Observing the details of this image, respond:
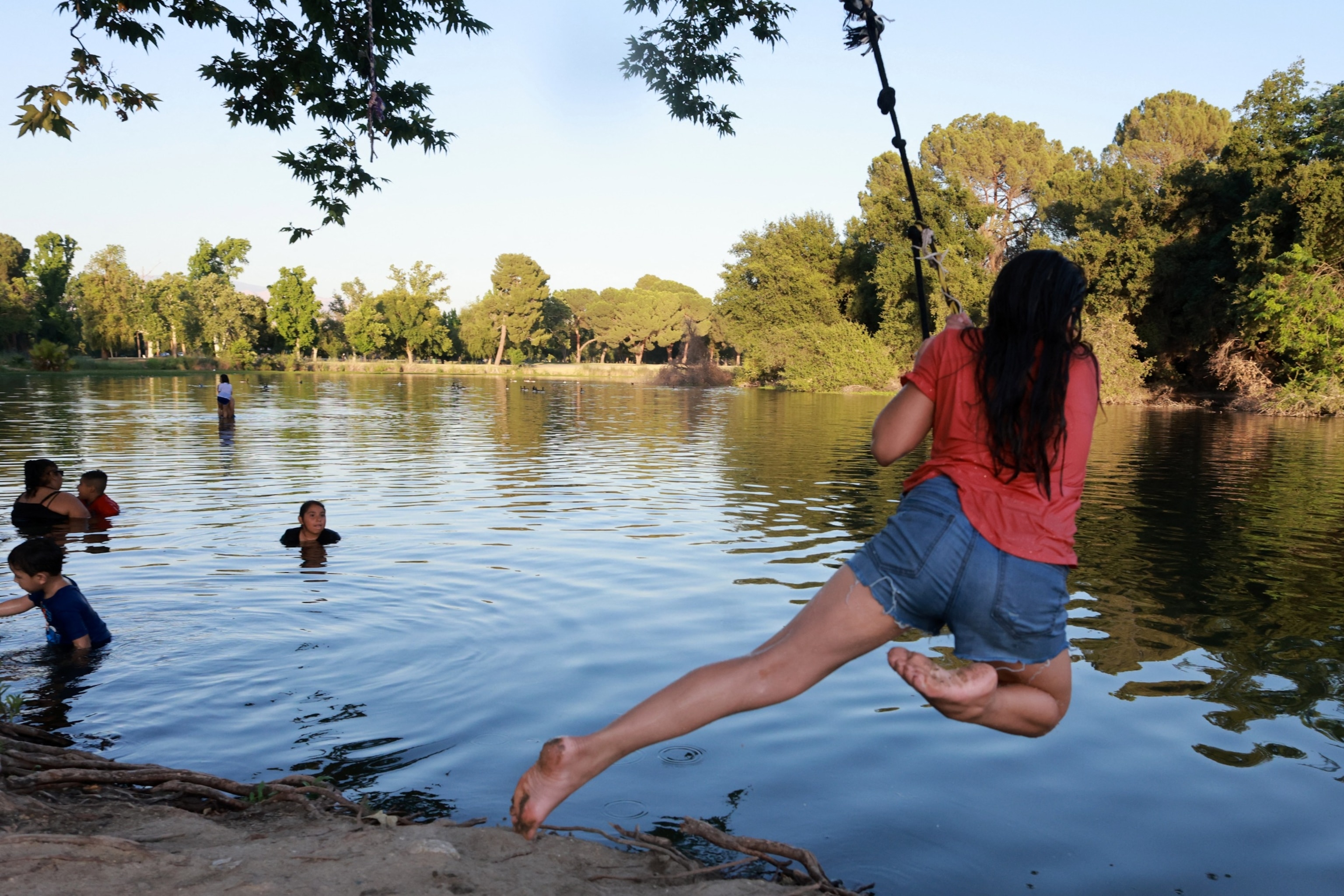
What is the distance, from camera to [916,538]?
2.77 metres

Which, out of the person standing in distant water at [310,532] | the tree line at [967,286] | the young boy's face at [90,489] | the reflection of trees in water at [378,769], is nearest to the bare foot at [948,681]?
the reflection of trees in water at [378,769]

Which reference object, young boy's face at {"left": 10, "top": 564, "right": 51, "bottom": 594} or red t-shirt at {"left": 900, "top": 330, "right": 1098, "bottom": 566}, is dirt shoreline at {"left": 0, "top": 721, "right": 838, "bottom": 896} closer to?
red t-shirt at {"left": 900, "top": 330, "right": 1098, "bottom": 566}

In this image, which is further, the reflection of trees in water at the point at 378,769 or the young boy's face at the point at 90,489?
the young boy's face at the point at 90,489

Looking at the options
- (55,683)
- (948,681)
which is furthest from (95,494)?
(948,681)

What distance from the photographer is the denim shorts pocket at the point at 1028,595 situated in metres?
2.73

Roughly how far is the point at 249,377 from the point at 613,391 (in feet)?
93.6

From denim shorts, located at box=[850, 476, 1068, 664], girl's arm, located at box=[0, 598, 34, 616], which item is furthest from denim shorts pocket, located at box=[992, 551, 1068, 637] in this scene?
girl's arm, located at box=[0, 598, 34, 616]

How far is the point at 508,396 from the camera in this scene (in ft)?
160

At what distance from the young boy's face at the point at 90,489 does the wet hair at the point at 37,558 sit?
5.78 m

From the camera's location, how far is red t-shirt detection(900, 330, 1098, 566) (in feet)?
9.00

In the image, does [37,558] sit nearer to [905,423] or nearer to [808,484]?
[905,423]

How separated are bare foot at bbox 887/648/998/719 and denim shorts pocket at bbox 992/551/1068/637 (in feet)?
0.53

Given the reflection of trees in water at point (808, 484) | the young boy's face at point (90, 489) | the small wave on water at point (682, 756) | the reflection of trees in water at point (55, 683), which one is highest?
the young boy's face at point (90, 489)

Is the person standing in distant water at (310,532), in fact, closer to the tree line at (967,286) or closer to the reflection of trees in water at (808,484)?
the reflection of trees in water at (808,484)
